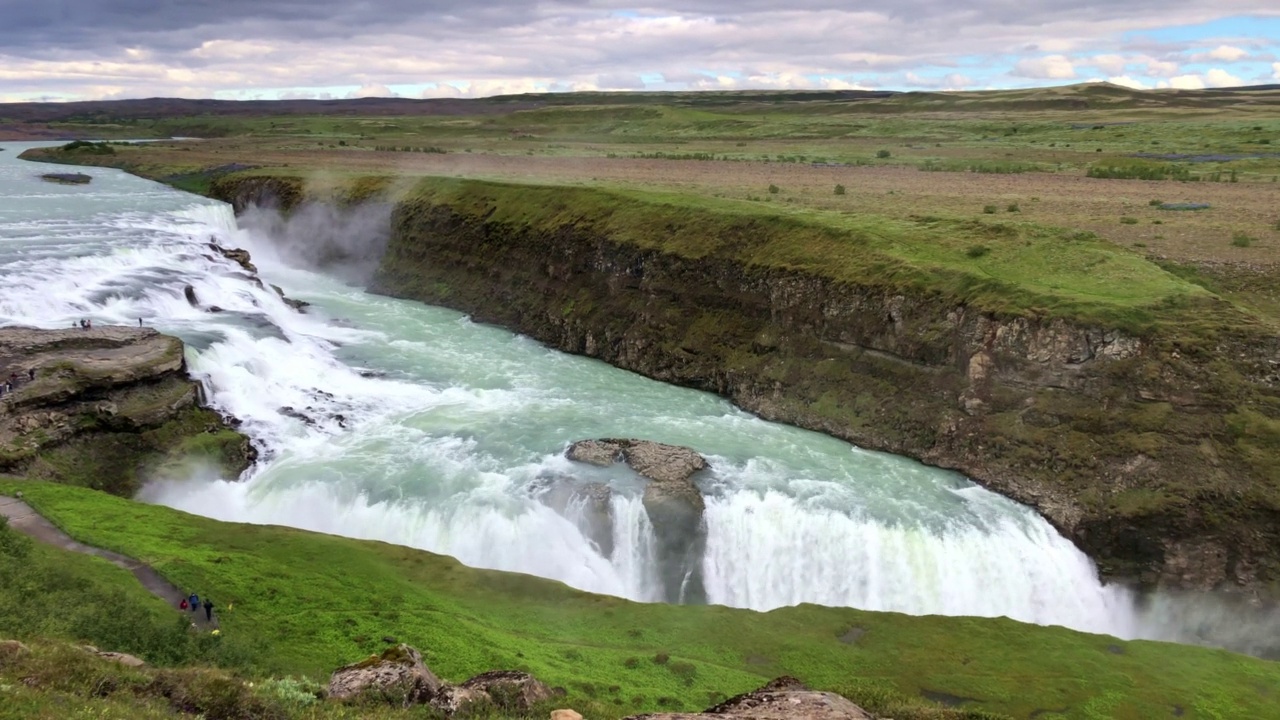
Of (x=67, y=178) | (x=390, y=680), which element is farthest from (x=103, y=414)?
(x=67, y=178)

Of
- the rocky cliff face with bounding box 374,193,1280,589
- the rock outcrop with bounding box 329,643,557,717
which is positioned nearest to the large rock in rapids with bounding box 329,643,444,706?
the rock outcrop with bounding box 329,643,557,717

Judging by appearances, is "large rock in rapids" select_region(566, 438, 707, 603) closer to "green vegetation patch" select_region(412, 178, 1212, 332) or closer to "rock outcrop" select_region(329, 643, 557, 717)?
"rock outcrop" select_region(329, 643, 557, 717)

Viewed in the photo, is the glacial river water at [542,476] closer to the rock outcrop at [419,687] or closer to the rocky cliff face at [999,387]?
the rocky cliff face at [999,387]

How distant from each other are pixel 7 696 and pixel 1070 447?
31687 mm

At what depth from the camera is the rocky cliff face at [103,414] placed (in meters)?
28.2

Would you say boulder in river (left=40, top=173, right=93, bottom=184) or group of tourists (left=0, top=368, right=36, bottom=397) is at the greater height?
boulder in river (left=40, top=173, right=93, bottom=184)

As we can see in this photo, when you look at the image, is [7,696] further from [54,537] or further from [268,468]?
[268,468]

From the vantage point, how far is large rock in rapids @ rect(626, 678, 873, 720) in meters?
13.8

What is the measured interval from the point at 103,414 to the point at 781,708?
86.7 ft

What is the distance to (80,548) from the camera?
2223 centimetres

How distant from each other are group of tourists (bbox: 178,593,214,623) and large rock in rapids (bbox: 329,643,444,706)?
602cm

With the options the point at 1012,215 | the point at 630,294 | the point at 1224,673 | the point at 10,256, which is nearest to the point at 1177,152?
the point at 1012,215

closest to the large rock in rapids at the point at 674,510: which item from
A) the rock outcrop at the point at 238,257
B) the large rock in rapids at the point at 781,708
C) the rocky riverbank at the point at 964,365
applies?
the rocky riverbank at the point at 964,365

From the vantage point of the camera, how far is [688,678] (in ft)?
67.6
